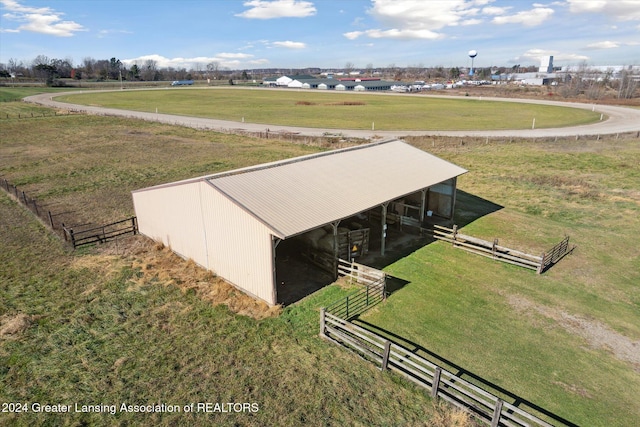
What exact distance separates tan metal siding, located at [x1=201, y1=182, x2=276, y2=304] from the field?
3.09 feet

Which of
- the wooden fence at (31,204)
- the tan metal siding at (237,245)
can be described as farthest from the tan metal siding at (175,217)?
the wooden fence at (31,204)

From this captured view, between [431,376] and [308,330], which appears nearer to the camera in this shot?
[431,376]

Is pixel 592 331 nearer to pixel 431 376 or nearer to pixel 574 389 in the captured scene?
pixel 574 389

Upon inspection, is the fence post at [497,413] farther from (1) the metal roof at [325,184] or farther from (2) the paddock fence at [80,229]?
(2) the paddock fence at [80,229]

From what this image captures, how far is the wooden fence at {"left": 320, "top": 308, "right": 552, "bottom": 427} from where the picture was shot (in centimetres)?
1034

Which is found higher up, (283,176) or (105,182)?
(283,176)

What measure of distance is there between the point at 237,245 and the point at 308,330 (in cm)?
487

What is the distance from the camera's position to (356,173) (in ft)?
74.0

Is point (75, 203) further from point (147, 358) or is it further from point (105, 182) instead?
point (147, 358)

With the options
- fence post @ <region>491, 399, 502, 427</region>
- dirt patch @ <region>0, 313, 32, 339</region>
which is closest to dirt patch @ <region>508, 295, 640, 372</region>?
fence post @ <region>491, 399, 502, 427</region>

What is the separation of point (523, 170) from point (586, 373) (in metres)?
30.7

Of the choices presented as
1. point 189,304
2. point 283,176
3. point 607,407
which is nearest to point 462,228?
point 283,176

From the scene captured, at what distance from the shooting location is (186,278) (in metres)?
18.2

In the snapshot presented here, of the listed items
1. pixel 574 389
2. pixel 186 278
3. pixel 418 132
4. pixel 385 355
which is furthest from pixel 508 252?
pixel 418 132
